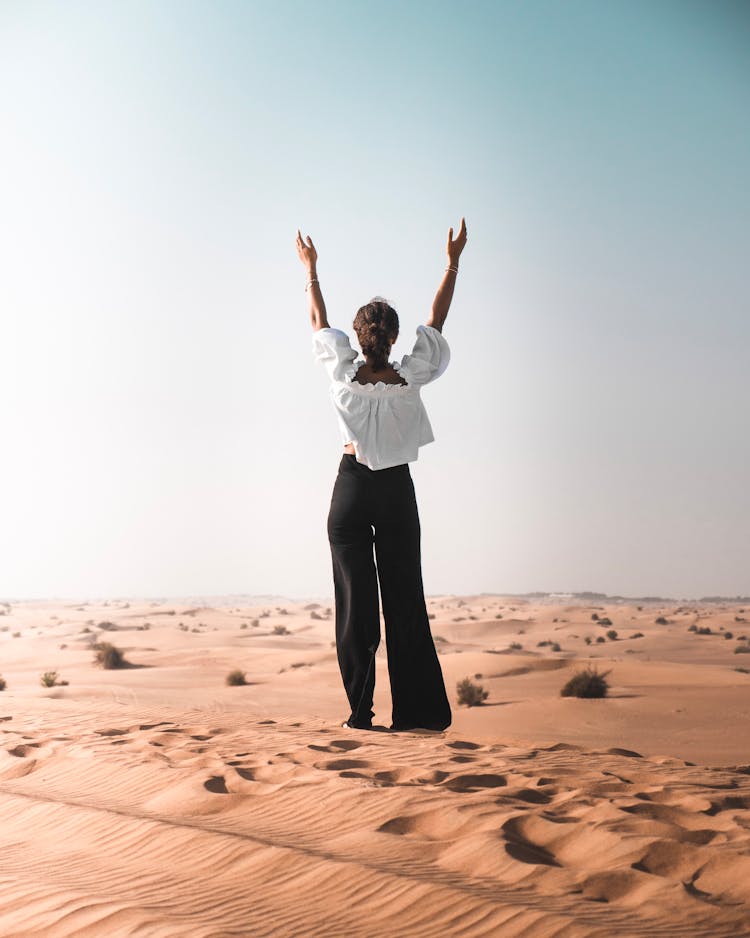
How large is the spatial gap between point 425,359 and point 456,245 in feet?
2.96

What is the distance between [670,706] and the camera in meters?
11.1

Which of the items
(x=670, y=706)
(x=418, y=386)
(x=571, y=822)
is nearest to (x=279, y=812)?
(x=571, y=822)

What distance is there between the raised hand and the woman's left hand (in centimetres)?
101

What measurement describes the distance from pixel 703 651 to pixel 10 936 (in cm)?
2179

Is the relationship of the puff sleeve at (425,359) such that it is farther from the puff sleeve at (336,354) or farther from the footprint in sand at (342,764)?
the footprint in sand at (342,764)

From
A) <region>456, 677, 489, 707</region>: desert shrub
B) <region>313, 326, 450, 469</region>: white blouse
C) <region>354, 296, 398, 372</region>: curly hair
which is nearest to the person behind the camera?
<region>313, 326, 450, 469</region>: white blouse

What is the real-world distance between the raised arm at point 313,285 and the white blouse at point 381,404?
167 millimetres

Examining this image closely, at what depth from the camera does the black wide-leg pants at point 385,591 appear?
6.64 meters

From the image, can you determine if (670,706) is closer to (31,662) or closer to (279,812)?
(279,812)

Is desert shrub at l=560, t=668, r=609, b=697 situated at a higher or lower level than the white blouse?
lower

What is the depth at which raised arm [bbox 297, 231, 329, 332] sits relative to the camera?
6.78 meters

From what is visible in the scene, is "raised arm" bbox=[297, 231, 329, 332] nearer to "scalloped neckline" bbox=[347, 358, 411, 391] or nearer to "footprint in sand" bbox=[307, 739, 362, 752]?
"scalloped neckline" bbox=[347, 358, 411, 391]

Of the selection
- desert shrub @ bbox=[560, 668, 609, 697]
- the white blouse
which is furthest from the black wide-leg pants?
desert shrub @ bbox=[560, 668, 609, 697]

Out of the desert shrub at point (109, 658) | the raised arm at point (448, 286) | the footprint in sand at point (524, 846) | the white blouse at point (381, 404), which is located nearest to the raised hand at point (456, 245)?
the raised arm at point (448, 286)
